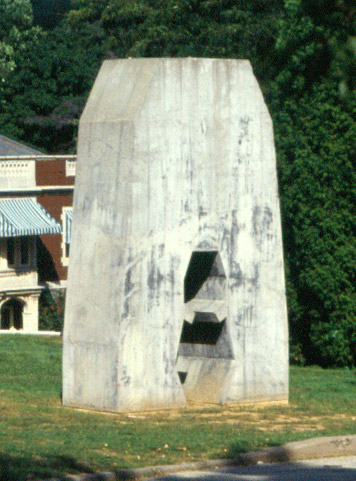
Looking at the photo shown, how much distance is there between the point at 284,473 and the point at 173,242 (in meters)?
4.51

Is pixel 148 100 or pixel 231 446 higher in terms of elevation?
pixel 148 100

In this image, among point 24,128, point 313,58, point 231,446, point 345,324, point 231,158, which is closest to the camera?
point 313,58

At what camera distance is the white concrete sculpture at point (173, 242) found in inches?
608

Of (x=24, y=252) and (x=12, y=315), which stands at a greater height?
(x=24, y=252)

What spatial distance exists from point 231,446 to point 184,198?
13.8ft

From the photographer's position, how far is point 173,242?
1587 cm

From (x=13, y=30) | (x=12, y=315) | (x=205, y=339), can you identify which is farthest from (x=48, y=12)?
(x=205, y=339)

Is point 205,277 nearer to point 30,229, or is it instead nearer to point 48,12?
point 30,229

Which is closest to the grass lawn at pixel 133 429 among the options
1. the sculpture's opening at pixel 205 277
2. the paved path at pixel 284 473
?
the paved path at pixel 284 473

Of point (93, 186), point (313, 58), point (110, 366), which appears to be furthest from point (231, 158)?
point (313, 58)

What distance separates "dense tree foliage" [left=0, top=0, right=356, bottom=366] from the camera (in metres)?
7.07

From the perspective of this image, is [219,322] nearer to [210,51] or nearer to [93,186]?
[93,186]

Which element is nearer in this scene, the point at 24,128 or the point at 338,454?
the point at 338,454

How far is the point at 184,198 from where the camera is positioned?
631 inches
